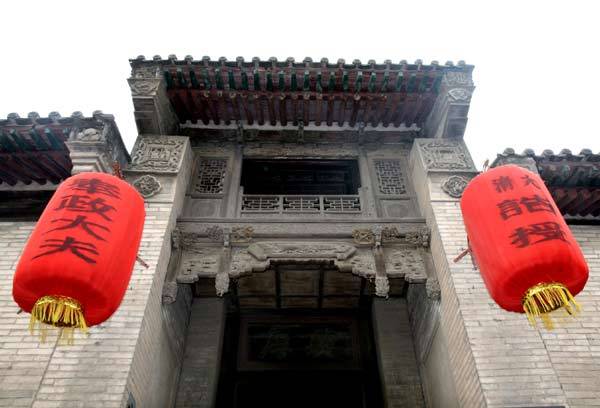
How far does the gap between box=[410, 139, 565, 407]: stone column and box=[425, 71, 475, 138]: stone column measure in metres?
1.24

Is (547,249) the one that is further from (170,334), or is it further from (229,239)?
(170,334)

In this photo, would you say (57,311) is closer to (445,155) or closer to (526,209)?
(526,209)

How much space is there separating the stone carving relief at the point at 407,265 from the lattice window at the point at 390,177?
1.28 m

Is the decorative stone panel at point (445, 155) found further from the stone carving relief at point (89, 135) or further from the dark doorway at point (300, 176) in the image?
the stone carving relief at point (89, 135)

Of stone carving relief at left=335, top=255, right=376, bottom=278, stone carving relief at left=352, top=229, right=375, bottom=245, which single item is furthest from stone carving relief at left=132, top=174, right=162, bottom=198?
stone carving relief at left=352, top=229, right=375, bottom=245

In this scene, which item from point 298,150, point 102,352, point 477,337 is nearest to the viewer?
point 102,352

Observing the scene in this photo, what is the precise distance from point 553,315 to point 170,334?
4987 millimetres

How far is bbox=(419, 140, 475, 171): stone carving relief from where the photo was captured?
6.76 metres

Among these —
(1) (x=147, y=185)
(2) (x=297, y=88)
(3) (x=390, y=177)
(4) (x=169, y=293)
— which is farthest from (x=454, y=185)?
(1) (x=147, y=185)

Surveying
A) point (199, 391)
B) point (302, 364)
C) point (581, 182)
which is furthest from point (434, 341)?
point (199, 391)

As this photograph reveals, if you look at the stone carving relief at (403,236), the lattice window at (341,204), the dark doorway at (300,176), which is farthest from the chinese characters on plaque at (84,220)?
the dark doorway at (300,176)

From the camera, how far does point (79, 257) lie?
3.29 metres

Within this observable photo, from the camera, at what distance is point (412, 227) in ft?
21.2

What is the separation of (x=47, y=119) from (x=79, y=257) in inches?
137
